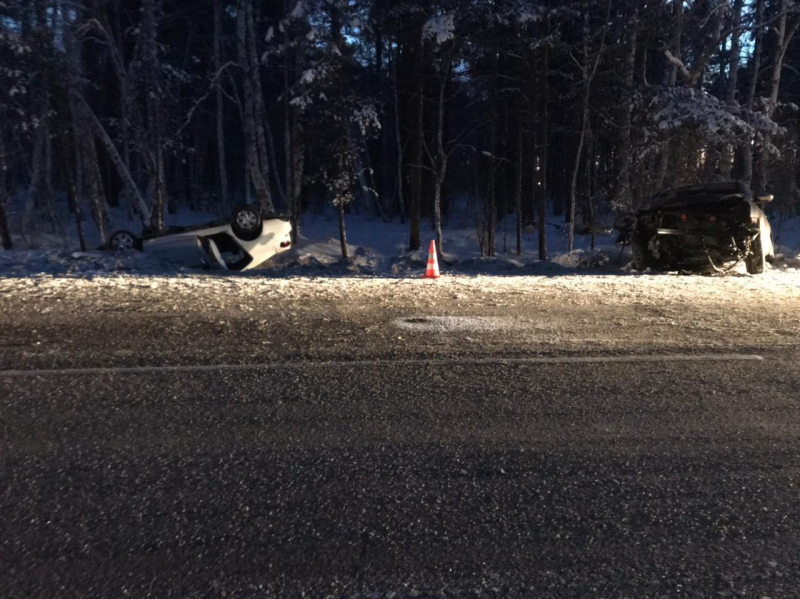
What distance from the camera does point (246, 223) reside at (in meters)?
12.9

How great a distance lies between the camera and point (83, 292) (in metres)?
8.86

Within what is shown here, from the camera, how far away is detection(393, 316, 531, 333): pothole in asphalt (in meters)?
6.50

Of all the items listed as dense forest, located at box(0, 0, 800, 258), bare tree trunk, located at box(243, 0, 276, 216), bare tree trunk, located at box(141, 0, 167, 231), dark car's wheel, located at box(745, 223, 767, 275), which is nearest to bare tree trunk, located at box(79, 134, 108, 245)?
dense forest, located at box(0, 0, 800, 258)

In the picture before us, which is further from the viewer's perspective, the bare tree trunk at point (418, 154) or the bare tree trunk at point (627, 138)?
the bare tree trunk at point (418, 154)

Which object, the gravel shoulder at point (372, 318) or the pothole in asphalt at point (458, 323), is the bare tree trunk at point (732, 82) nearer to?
the gravel shoulder at point (372, 318)

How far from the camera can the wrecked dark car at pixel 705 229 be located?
1064 cm

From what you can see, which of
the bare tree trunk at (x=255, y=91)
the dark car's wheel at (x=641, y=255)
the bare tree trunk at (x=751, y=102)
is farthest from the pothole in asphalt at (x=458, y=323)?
the bare tree trunk at (x=751, y=102)

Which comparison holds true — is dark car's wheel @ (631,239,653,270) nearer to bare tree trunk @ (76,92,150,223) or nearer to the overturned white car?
the overturned white car

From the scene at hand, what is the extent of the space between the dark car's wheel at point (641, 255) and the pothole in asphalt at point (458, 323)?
600 centimetres

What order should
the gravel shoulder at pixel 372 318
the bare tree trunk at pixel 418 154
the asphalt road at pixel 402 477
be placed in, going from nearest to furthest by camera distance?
the asphalt road at pixel 402 477 < the gravel shoulder at pixel 372 318 < the bare tree trunk at pixel 418 154

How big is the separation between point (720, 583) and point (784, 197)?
103ft

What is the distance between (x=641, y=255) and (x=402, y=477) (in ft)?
32.8

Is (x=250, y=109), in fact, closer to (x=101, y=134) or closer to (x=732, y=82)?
(x=101, y=134)

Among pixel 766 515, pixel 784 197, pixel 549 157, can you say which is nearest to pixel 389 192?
pixel 549 157
